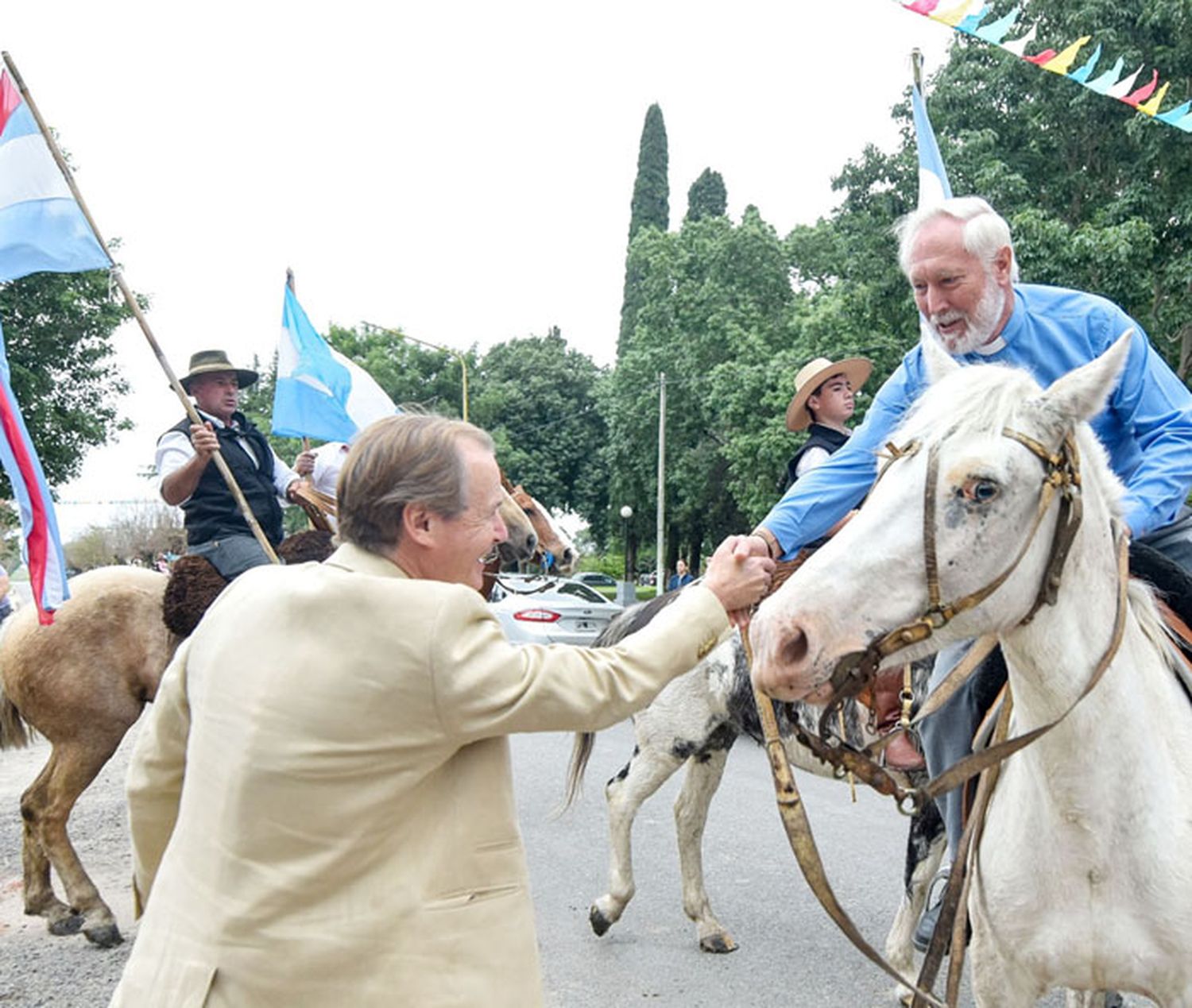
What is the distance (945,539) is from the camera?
7.09ft

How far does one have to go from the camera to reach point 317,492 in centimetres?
Answer: 630

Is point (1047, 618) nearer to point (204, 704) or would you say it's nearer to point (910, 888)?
point (204, 704)

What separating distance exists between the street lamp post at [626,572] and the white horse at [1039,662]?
31315 mm

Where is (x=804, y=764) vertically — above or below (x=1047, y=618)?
below

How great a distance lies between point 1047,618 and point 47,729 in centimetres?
516

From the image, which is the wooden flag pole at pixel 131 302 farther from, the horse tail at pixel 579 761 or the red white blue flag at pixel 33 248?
the horse tail at pixel 579 761

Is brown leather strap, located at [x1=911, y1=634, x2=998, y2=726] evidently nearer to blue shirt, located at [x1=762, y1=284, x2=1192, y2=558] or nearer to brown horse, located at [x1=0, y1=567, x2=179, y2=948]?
blue shirt, located at [x1=762, y1=284, x2=1192, y2=558]

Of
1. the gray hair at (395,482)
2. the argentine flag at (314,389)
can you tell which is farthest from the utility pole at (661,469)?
the gray hair at (395,482)

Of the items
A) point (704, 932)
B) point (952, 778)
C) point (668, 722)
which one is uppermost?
point (952, 778)

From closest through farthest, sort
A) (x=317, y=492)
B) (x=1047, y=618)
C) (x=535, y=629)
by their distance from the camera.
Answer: (x=1047, y=618)
(x=317, y=492)
(x=535, y=629)

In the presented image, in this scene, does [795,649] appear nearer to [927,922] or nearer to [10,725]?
[927,922]

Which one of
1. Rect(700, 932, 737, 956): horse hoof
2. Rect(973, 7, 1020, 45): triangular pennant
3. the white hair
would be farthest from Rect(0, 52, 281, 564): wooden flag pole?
Rect(973, 7, 1020, 45): triangular pennant

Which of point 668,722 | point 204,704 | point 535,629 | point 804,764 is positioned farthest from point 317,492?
point 535,629

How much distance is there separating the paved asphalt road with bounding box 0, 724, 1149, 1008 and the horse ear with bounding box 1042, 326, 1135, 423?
316 centimetres
